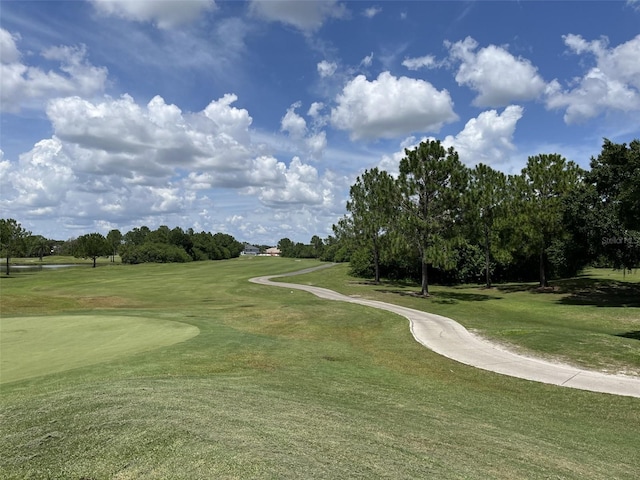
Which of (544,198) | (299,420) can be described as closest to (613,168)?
(544,198)

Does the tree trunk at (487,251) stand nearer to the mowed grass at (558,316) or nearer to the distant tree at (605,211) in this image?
the mowed grass at (558,316)

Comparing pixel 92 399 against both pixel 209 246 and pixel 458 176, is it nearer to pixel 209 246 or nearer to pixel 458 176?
pixel 458 176

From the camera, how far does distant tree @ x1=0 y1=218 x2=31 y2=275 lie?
72.4 m

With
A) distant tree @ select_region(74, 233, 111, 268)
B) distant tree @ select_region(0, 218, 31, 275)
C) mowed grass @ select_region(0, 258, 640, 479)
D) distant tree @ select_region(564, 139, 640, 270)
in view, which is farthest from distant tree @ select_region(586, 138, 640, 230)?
distant tree @ select_region(74, 233, 111, 268)

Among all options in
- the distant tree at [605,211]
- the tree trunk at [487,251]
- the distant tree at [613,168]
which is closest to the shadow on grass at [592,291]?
the tree trunk at [487,251]

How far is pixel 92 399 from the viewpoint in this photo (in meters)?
6.38

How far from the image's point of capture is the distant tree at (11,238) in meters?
72.4

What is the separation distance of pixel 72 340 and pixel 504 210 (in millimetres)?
43452

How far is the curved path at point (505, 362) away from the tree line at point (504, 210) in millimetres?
15428

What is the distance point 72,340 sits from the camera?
1539 centimetres

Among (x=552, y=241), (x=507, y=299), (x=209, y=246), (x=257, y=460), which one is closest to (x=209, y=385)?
(x=257, y=460)

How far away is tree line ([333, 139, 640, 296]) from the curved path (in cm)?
1543

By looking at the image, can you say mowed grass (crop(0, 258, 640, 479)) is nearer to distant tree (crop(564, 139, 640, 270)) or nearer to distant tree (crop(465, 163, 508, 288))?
distant tree (crop(564, 139, 640, 270))

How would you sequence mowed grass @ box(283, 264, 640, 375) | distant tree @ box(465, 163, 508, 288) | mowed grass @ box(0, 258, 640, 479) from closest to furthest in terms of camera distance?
mowed grass @ box(0, 258, 640, 479) < mowed grass @ box(283, 264, 640, 375) < distant tree @ box(465, 163, 508, 288)
